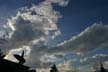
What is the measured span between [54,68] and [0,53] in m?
23.5

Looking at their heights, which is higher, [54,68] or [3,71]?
[54,68]

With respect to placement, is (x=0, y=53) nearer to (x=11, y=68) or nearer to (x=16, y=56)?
(x=11, y=68)

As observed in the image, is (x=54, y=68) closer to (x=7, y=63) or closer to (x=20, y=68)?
(x=7, y=63)

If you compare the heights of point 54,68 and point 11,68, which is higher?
point 54,68

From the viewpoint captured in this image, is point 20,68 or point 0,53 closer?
point 20,68

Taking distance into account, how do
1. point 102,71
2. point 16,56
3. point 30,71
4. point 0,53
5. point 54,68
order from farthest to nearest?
point 102,71 < point 54,68 < point 0,53 < point 30,71 < point 16,56

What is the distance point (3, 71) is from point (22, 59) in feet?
22.5

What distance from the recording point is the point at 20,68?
699 inches

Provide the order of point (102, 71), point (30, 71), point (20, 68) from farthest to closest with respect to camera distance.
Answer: point (102, 71)
point (30, 71)
point (20, 68)

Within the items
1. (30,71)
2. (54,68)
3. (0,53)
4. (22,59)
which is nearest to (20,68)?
(22,59)

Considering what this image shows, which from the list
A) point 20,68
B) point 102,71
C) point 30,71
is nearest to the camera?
point 20,68

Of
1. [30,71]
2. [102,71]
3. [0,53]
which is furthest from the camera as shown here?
[102,71]

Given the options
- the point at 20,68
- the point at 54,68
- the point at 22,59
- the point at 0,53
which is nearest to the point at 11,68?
the point at 20,68

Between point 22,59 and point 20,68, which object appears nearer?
point 22,59
